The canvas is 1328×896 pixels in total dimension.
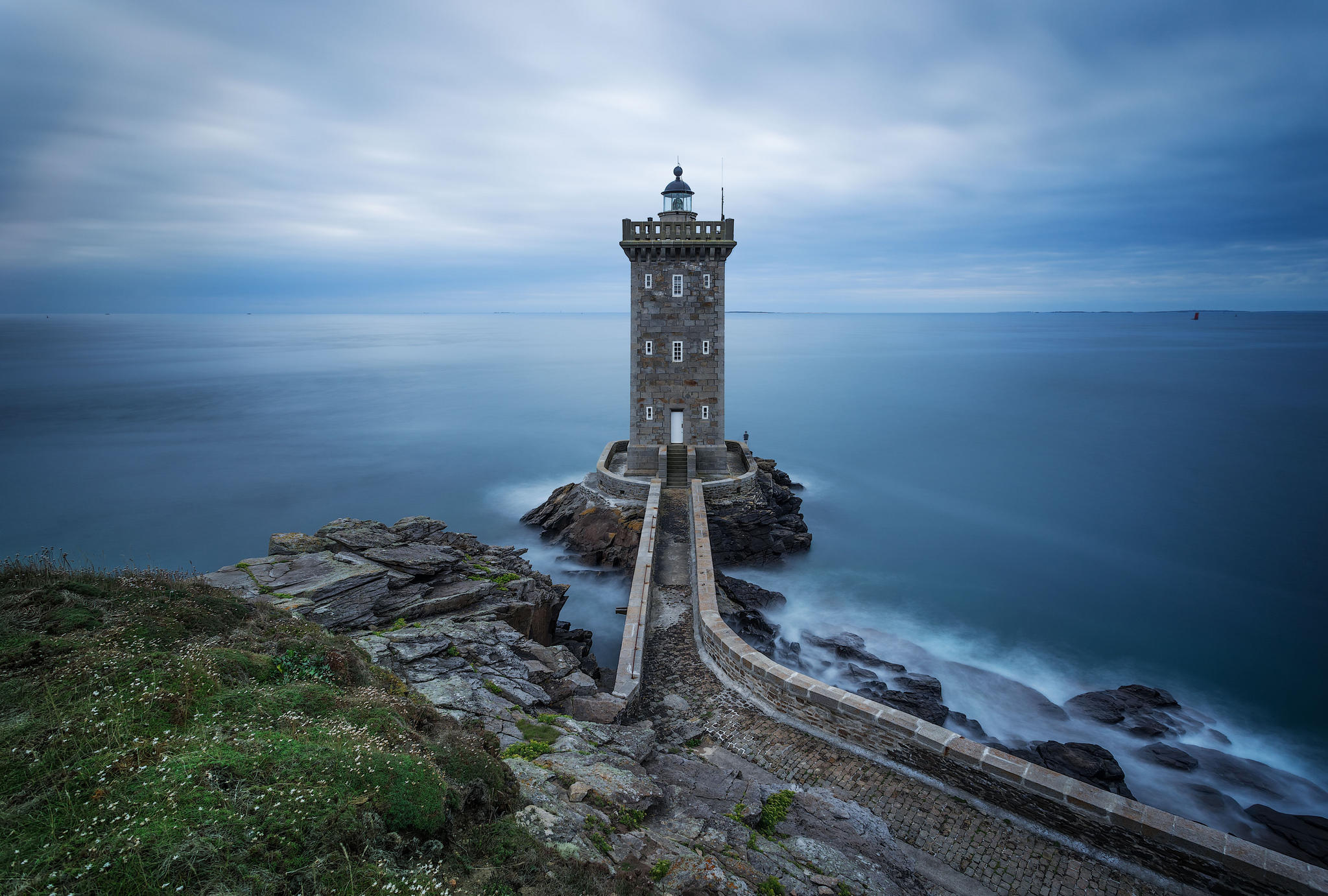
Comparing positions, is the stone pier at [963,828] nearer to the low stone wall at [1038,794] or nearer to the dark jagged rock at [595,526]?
the low stone wall at [1038,794]

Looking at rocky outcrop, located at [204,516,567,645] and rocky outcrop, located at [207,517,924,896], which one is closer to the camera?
rocky outcrop, located at [207,517,924,896]

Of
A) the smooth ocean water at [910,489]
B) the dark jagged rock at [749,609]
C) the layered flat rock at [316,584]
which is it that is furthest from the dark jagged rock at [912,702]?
the layered flat rock at [316,584]

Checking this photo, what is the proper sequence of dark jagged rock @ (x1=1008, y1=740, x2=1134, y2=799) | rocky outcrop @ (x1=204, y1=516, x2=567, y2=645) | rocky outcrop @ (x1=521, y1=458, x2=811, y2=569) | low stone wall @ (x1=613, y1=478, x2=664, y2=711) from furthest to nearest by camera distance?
rocky outcrop @ (x1=521, y1=458, x2=811, y2=569) < dark jagged rock @ (x1=1008, y1=740, x2=1134, y2=799) < rocky outcrop @ (x1=204, y1=516, x2=567, y2=645) < low stone wall @ (x1=613, y1=478, x2=664, y2=711)

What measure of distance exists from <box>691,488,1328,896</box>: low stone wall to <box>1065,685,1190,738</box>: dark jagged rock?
24.4 ft

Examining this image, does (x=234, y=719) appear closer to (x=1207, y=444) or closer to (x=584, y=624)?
(x=584, y=624)

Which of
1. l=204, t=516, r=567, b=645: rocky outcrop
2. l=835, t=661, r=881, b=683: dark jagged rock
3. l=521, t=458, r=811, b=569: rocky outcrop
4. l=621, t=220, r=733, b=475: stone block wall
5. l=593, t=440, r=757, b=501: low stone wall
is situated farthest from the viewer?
l=593, t=440, r=757, b=501: low stone wall

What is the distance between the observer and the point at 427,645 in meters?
9.24

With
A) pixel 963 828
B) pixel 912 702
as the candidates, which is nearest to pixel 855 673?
pixel 912 702

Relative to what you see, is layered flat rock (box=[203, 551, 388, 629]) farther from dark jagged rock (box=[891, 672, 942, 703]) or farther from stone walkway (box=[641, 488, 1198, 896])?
dark jagged rock (box=[891, 672, 942, 703])

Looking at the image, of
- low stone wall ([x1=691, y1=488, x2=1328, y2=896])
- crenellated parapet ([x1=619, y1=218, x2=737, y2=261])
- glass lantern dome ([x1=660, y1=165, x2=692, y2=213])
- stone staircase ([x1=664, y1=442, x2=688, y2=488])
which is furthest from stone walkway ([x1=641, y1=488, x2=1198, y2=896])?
glass lantern dome ([x1=660, y1=165, x2=692, y2=213])

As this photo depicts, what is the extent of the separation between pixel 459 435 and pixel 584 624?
2493 centimetres

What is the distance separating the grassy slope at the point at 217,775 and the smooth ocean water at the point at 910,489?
11401 millimetres

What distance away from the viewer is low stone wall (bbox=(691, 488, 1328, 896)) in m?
6.37

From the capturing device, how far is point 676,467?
72.6 feet
